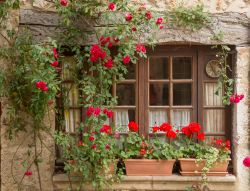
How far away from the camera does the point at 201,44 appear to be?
4.43 metres

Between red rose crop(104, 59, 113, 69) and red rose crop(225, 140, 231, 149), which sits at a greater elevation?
red rose crop(104, 59, 113, 69)

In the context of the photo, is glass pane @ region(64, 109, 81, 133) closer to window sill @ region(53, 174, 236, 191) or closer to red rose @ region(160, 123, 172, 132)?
window sill @ region(53, 174, 236, 191)

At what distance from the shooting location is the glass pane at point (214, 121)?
15.0 ft

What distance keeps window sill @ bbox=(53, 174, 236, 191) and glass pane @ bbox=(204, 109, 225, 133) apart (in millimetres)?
507

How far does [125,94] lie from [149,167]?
0.81 meters

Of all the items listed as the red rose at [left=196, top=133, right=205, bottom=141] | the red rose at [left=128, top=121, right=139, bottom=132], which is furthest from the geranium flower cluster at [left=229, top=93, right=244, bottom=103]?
the red rose at [left=128, top=121, right=139, bottom=132]

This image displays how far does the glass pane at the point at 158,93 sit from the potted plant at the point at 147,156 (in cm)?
36

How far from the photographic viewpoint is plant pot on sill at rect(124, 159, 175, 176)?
14.2 ft

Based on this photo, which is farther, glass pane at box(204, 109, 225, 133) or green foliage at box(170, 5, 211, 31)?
glass pane at box(204, 109, 225, 133)

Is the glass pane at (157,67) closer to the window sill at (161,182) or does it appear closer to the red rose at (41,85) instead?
the window sill at (161,182)

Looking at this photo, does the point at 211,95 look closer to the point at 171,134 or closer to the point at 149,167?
the point at 171,134

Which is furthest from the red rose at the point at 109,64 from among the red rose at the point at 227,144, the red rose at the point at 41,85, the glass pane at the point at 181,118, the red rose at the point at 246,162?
the red rose at the point at 246,162

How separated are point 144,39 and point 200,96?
84cm

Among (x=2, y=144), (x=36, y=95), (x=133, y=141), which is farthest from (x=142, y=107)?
(x=2, y=144)
